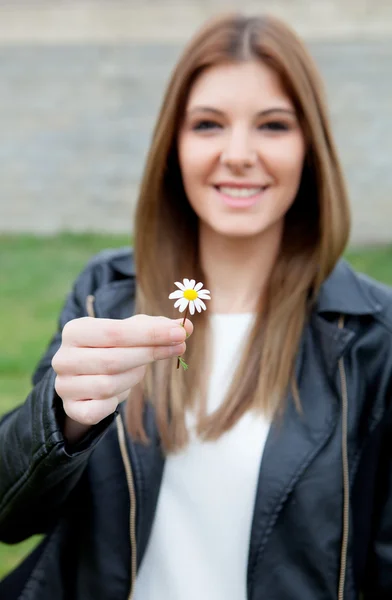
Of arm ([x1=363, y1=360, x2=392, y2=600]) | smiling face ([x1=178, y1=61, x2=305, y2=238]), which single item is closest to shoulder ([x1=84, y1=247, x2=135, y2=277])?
smiling face ([x1=178, y1=61, x2=305, y2=238])

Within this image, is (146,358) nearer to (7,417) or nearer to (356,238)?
(7,417)

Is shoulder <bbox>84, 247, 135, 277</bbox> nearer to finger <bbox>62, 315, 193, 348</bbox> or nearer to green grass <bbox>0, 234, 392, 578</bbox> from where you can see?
finger <bbox>62, 315, 193, 348</bbox>

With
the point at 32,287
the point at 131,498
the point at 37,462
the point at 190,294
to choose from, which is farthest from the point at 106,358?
the point at 32,287

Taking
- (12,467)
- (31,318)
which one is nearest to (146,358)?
(12,467)

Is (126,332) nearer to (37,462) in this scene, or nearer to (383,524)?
(37,462)

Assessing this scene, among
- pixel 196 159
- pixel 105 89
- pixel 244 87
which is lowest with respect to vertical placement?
pixel 196 159

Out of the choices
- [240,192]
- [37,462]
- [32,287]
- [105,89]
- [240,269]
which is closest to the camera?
[37,462]

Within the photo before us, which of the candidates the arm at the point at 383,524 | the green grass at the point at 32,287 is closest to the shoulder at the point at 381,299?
the arm at the point at 383,524

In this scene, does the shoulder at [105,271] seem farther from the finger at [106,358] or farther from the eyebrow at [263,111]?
the finger at [106,358]
